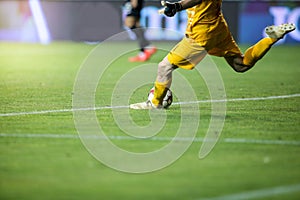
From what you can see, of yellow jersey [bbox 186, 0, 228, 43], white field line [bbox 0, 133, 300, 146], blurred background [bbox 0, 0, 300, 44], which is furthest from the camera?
blurred background [bbox 0, 0, 300, 44]

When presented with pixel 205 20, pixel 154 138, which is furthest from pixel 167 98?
pixel 154 138

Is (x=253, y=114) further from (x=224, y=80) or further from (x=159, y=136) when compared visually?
(x=224, y=80)

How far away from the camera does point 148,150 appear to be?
293 inches

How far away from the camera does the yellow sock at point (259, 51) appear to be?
9805mm

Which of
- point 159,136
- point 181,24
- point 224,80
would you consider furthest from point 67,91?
point 181,24

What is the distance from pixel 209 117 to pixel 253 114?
63 cm

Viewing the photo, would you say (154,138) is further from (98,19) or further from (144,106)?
(98,19)

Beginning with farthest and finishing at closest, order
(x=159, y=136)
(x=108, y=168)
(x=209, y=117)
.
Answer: (x=209, y=117), (x=159, y=136), (x=108, y=168)

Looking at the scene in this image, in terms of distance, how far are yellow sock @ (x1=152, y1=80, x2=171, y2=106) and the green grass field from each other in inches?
8.2

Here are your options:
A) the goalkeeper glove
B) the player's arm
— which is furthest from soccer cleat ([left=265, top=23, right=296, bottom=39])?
the goalkeeper glove

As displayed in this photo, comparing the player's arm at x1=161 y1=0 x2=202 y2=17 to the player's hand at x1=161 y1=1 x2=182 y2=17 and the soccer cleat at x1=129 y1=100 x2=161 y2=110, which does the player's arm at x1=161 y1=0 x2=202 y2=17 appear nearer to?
the player's hand at x1=161 y1=1 x2=182 y2=17

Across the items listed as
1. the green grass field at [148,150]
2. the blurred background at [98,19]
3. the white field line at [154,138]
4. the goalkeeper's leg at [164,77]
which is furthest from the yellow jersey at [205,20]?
the blurred background at [98,19]

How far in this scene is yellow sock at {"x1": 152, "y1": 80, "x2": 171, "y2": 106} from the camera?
31.9 feet

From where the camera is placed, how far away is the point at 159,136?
26.9 feet
